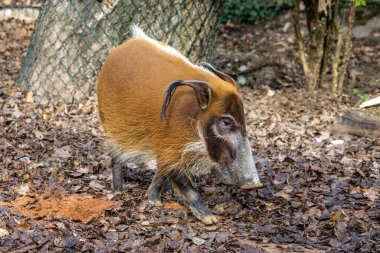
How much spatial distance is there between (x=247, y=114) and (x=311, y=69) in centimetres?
125

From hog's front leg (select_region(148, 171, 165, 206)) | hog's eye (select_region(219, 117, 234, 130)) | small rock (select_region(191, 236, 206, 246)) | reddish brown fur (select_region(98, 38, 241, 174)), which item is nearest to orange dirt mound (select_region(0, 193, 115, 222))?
hog's front leg (select_region(148, 171, 165, 206))

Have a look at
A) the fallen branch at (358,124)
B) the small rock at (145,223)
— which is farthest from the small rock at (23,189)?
the fallen branch at (358,124)

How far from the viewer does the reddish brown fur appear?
4.35m

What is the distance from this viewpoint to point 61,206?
4566 mm

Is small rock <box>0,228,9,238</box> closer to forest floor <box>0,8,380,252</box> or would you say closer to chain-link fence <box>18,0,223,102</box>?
forest floor <box>0,8,380,252</box>

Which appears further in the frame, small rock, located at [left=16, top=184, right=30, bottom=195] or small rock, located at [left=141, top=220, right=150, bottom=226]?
small rock, located at [left=16, top=184, right=30, bottom=195]

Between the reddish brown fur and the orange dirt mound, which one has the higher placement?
the reddish brown fur

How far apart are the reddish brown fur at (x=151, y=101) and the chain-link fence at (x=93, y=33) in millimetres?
2157

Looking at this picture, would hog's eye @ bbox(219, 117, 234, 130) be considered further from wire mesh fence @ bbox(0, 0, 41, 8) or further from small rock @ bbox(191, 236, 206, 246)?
wire mesh fence @ bbox(0, 0, 41, 8)

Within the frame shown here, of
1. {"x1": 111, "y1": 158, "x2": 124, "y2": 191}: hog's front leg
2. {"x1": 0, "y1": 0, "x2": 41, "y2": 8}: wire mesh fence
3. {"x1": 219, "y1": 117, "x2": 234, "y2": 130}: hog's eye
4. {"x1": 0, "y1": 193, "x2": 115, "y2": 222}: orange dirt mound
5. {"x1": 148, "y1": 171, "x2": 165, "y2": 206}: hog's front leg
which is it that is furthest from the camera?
{"x1": 0, "y1": 0, "x2": 41, "y2": 8}: wire mesh fence

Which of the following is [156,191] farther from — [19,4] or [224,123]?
[19,4]

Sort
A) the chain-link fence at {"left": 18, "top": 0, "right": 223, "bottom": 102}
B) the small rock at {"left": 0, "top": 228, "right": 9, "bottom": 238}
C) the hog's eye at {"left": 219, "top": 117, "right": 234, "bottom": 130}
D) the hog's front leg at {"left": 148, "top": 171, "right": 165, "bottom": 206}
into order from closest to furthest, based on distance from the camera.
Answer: the small rock at {"left": 0, "top": 228, "right": 9, "bottom": 238} < the hog's eye at {"left": 219, "top": 117, "right": 234, "bottom": 130} < the hog's front leg at {"left": 148, "top": 171, "right": 165, "bottom": 206} < the chain-link fence at {"left": 18, "top": 0, "right": 223, "bottom": 102}

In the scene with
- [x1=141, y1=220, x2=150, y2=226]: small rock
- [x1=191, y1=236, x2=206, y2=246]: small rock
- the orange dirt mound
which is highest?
the orange dirt mound

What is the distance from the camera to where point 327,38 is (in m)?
7.77
